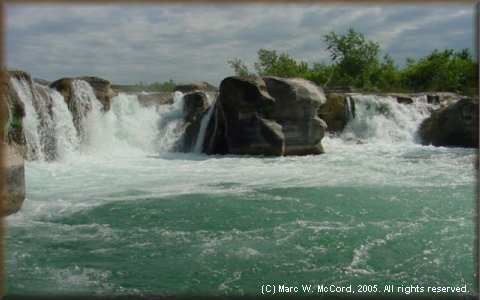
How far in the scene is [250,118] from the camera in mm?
15875

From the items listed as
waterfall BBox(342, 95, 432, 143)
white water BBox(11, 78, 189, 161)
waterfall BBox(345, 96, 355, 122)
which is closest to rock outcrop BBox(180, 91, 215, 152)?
white water BBox(11, 78, 189, 161)

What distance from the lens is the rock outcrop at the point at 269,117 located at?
15.8 meters

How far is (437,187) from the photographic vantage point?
1049cm

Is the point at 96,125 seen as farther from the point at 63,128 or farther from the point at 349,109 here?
the point at 349,109

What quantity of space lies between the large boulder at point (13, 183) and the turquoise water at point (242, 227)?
0.74 ft

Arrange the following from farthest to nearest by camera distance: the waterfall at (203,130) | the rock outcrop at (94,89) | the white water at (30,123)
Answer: the waterfall at (203,130) < the rock outcrop at (94,89) < the white water at (30,123)

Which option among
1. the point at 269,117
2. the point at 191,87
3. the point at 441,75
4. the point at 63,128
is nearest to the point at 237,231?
the point at 269,117

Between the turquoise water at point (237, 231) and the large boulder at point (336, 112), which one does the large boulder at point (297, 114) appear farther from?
the large boulder at point (336, 112)

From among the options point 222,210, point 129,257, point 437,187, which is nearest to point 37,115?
point 222,210

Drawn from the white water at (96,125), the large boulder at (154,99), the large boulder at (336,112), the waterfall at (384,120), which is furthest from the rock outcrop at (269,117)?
the waterfall at (384,120)

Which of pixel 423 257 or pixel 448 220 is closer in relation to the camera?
pixel 423 257

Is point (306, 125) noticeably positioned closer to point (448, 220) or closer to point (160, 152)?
point (160, 152)

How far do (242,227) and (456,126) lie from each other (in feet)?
44.3

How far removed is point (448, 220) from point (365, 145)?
11.3 m
